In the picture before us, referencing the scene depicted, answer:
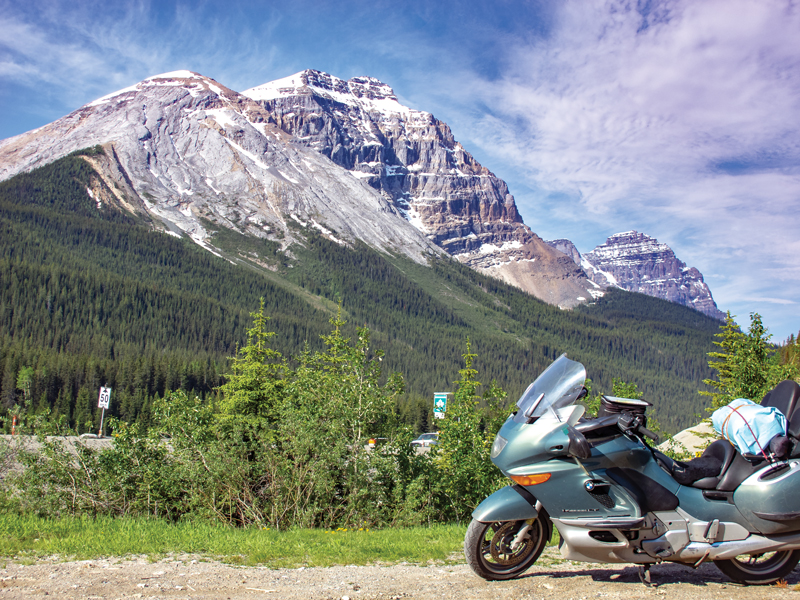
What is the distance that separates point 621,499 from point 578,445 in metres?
0.87

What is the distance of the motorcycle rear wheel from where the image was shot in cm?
595

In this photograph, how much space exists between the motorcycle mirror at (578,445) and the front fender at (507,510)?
2.73 ft

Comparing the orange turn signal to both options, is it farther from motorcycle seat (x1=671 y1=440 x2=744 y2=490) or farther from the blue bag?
the blue bag

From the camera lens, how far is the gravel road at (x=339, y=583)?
5.18m

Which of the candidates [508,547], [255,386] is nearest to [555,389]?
[508,547]

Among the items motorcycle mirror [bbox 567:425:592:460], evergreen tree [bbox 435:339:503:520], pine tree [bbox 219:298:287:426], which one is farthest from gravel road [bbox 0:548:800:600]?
pine tree [bbox 219:298:287:426]

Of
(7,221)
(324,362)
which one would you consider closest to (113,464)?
(324,362)

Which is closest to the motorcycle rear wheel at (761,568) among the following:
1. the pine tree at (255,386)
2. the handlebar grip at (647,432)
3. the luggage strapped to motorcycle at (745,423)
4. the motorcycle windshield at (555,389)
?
the luggage strapped to motorcycle at (745,423)

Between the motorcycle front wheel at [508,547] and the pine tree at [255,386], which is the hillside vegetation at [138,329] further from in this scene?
the motorcycle front wheel at [508,547]

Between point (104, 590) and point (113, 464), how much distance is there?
277 inches

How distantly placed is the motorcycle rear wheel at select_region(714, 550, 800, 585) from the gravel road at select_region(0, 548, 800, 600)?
0.46ft

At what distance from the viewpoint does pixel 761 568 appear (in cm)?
603

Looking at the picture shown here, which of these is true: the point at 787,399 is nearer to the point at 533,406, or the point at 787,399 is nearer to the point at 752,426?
the point at 752,426

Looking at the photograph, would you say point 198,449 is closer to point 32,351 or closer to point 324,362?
point 324,362
